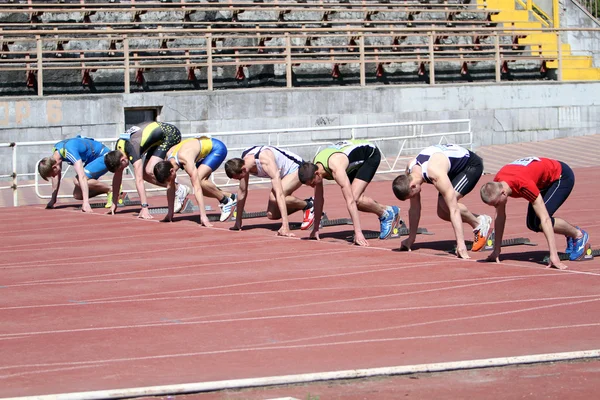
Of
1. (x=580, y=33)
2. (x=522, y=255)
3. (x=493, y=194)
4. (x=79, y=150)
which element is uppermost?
(x=580, y=33)

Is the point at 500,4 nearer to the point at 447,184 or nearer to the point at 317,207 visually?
the point at 317,207

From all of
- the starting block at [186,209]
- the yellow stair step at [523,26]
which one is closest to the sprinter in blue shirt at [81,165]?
the starting block at [186,209]

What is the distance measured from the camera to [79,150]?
14.8 meters

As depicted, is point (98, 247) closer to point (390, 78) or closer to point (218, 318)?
point (218, 318)

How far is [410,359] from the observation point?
600 centimetres

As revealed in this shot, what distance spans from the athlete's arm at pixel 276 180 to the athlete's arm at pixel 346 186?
93 centimetres

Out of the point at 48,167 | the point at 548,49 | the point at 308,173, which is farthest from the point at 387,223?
the point at 548,49

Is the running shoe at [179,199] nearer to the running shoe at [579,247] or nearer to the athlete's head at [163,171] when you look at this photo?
the athlete's head at [163,171]

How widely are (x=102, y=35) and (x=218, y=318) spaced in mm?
16332

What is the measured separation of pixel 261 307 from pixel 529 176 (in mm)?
2781

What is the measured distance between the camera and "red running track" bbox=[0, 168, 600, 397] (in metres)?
6.06

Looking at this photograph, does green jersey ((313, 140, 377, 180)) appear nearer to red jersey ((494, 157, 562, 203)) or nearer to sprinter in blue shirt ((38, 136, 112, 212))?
red jersey ((494, 157, 562, 203))

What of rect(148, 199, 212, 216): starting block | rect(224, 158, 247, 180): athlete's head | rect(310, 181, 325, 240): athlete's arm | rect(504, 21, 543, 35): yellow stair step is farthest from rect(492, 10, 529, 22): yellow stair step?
rect(310, 181, 325, 240): athlete's arm

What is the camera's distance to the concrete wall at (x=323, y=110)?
66.0ft
